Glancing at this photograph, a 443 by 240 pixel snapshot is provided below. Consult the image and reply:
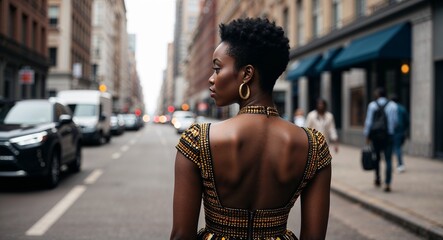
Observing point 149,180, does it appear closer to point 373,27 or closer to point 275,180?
point 275,180

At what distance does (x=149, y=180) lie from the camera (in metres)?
11.0

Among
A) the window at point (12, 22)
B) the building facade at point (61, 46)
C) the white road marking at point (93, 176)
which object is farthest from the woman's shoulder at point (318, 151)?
the building facade at point (61, 46)

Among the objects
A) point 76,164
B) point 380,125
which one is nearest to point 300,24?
point 76,164

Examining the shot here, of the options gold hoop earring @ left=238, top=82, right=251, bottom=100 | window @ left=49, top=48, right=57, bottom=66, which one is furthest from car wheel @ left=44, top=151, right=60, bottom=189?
window @ left=49, top=48, right=57, bottom=66

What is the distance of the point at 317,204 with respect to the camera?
1965mm

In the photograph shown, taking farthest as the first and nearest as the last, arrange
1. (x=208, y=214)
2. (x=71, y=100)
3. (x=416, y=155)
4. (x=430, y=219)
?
(x=71, y=100), (x=416, y=155), (x=430, y=219), (x=208, y=214)

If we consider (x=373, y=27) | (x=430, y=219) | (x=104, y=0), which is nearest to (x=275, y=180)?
(x=430, y=219)

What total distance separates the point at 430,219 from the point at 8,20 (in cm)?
3010

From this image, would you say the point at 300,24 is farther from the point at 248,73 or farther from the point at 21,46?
the point at 248,73

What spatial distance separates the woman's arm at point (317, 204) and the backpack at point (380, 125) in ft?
24.4

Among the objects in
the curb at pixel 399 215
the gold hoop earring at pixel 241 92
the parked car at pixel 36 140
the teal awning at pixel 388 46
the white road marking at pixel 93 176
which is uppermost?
the teal awning at pixel 388 46

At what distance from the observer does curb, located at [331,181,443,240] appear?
587 cm

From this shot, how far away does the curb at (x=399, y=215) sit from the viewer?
587 centimetres

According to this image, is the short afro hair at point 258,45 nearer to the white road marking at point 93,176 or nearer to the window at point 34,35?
the white road marking at point 93,176
